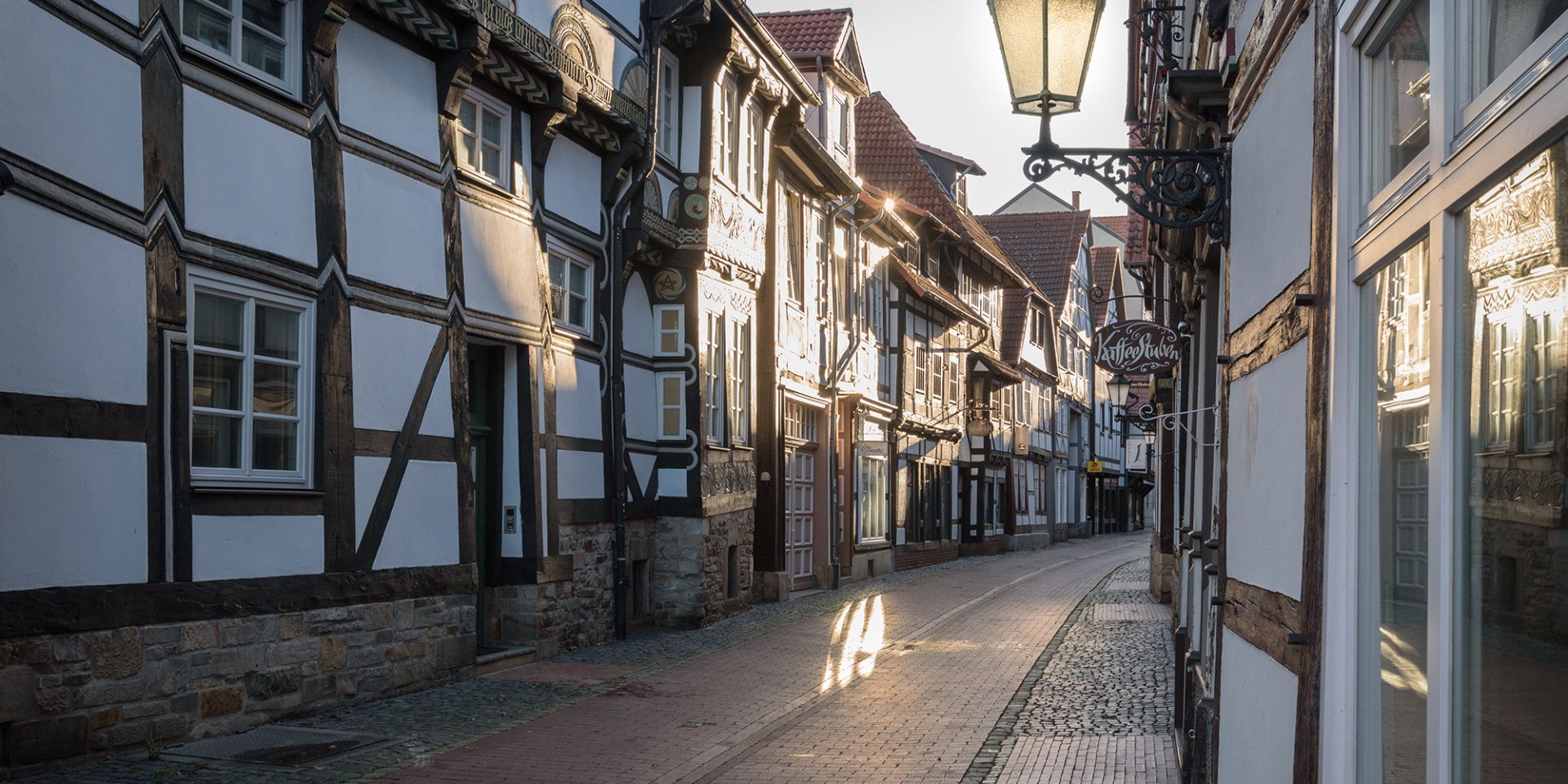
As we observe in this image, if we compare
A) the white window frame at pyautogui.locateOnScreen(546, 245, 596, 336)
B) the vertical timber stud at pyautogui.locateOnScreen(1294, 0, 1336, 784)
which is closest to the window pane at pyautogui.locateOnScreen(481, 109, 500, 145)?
the white window frame at pyautogui.locateOnScreen(546, 245, 596, 336)

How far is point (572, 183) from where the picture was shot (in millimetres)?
15172

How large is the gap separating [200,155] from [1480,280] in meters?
8.20

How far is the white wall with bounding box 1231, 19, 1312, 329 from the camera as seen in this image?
4.31 meters

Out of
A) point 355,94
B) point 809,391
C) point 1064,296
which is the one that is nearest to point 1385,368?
point 355,94

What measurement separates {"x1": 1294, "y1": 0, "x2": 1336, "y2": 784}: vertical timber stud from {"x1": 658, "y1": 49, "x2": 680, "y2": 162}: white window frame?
45.1 feet

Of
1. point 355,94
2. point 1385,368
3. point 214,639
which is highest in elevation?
point 355,94

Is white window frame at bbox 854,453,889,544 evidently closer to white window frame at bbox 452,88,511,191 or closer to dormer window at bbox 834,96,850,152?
dormer window at bbox 834,96,850,152

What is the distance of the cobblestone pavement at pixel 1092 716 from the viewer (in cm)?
895

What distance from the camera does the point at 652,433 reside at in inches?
703

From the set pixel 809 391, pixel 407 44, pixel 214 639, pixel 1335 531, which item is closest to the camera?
pixel 1335 531

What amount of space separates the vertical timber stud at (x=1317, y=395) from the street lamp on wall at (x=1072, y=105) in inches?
74.7

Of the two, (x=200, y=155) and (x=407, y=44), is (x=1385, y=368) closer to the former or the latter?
(x=200, y=155)

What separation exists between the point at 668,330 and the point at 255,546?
346 inches

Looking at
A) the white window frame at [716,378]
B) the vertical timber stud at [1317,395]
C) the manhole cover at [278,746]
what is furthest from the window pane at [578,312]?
the vertical timber stud at [1317,395]
